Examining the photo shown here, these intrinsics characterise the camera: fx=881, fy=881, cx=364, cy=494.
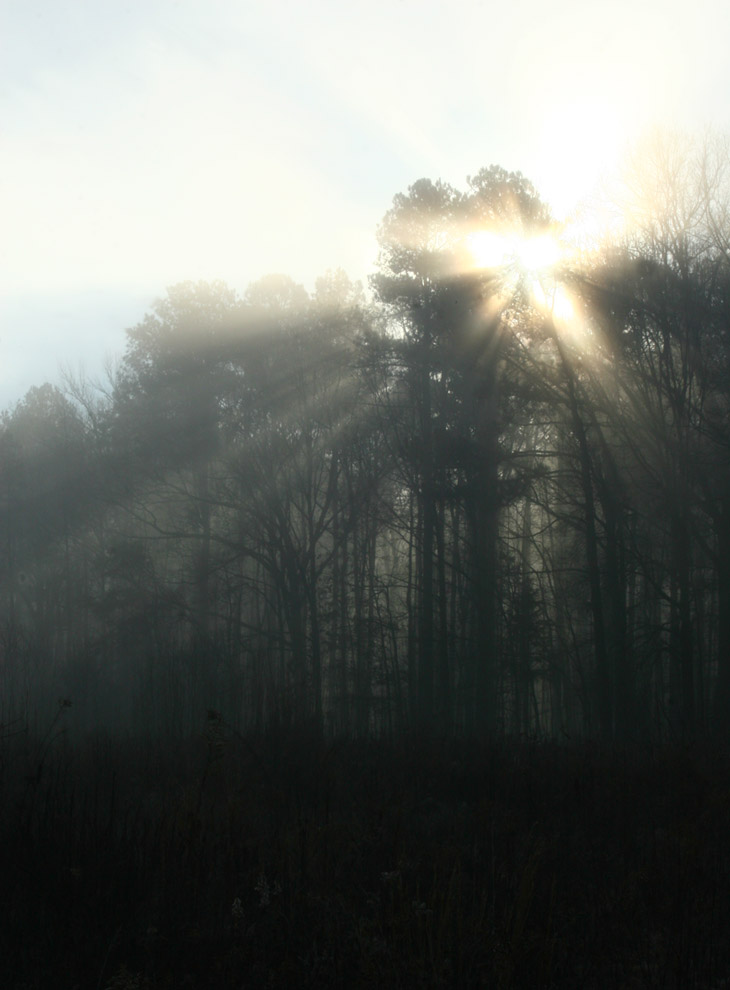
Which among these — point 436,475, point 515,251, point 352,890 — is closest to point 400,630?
point 436,475

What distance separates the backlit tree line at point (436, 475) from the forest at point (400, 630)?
0.11m

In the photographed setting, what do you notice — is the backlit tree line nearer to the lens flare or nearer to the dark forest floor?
the lens flare

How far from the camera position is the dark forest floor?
14.0 ft

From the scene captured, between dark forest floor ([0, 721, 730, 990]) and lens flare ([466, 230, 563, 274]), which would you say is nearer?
dark forest floor ([0, 721, 730, 990])

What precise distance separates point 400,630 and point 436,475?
4.69m

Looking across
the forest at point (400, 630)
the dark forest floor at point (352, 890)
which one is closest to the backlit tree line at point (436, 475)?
the forest at point (400, 630)

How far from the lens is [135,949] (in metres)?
4.46

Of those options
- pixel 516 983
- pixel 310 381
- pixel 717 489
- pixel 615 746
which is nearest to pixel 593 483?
pixel 717 489

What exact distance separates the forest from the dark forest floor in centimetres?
3

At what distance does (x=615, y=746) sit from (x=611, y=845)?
589 centimetres

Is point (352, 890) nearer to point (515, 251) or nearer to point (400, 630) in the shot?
point (515, 251)

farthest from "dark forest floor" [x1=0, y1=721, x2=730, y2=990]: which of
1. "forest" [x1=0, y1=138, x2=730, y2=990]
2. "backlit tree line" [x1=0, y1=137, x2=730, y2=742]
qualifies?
"backlit tree line" [x1=0, y1=137, x2=730, y2=742]

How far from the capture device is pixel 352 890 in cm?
527

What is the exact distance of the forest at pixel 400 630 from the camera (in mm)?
4848
